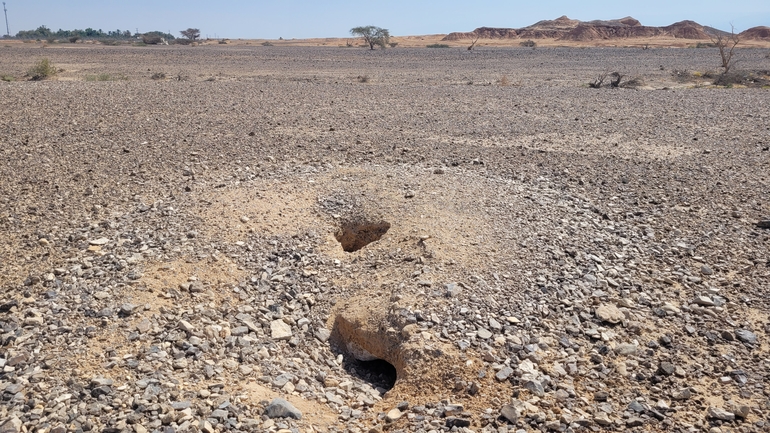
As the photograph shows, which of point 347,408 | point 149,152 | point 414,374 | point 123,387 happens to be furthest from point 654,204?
point 149,152

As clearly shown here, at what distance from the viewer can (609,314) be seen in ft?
16.8

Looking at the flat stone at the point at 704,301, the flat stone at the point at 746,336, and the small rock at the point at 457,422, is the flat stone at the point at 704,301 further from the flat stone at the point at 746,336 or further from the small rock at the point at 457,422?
the small rock at the point at 457,422

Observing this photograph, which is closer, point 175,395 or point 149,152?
point 175,395

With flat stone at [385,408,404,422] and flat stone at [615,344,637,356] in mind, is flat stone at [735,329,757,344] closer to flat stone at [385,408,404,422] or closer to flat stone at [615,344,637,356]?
flat stone at [615,344,637,356]

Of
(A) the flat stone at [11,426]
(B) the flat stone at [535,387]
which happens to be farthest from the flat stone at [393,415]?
(A) the flat stone at [11,426]

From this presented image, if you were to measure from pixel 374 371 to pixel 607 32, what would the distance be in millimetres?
78939

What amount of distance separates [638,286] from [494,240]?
1380 mm

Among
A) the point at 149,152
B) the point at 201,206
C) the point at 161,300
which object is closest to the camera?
the point at 161,300

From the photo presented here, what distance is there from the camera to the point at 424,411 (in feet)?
13.3

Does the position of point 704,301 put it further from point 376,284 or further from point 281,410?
point 281,410

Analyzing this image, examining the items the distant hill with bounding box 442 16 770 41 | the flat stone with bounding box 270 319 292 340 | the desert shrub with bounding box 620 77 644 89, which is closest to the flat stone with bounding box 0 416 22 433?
the flat stone with bounding box 270 319 292 340

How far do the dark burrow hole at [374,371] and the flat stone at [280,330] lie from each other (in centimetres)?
52

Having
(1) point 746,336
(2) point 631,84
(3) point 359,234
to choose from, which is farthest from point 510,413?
(2) point 631,84

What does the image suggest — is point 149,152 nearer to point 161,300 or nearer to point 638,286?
point 161,300
